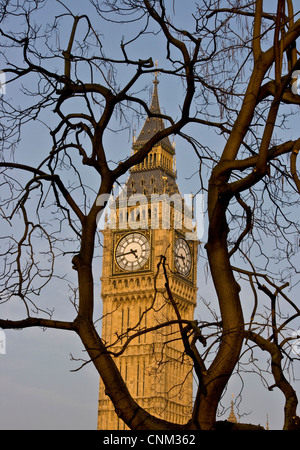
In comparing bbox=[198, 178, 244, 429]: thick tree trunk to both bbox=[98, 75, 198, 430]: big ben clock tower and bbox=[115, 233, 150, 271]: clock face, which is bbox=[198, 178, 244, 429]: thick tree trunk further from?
bbox=[115, 233, 150, 271]: clock face

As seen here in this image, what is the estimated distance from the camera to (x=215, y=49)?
16.7 feet

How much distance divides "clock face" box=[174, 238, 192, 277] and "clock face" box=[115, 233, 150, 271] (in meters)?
1.55

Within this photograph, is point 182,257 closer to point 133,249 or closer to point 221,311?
point 133,249

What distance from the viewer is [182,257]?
46781mm

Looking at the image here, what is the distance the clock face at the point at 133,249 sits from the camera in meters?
46.5

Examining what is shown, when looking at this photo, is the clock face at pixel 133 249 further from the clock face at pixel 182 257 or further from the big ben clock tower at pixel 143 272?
the clock face at pixel 182 257

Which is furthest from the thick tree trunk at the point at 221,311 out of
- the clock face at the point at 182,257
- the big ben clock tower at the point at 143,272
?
the clock face at the point at 182,257

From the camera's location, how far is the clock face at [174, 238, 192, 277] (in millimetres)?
46688

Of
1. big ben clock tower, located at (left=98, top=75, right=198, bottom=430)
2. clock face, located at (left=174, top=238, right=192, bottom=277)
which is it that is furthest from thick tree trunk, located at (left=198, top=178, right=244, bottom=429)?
clock face, located at (left=174, top=238, right=192, bottom=277)

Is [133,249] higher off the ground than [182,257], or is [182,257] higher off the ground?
[133,249]

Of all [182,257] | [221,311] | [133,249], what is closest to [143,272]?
[133,249]

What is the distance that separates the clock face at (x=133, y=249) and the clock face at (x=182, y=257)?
155 cm

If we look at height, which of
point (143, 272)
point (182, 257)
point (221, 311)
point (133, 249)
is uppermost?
point (133, 249)

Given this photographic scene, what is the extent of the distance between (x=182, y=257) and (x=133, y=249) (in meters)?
2.56
